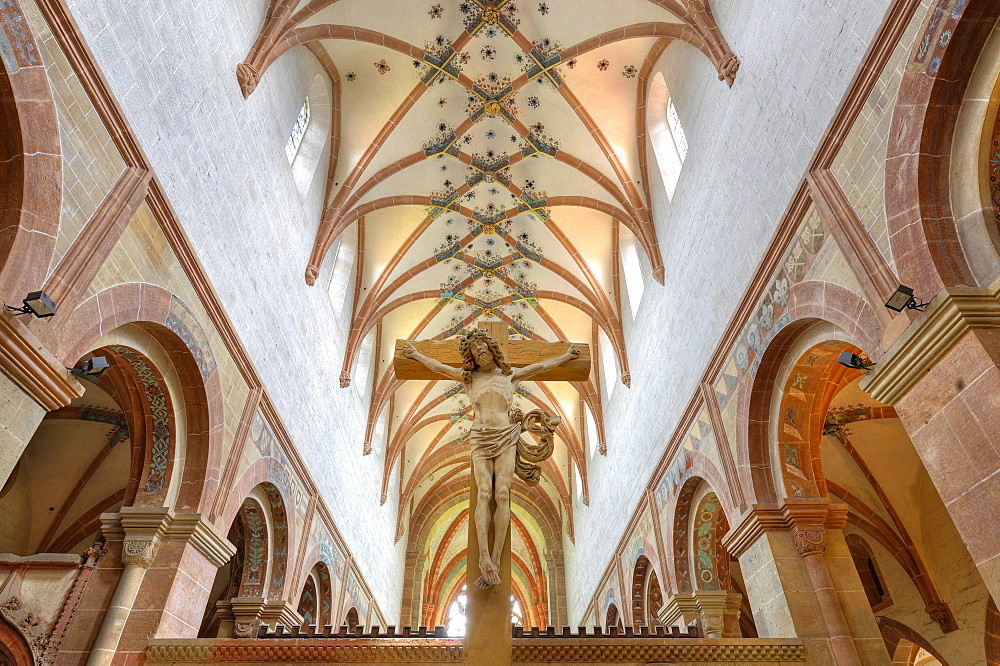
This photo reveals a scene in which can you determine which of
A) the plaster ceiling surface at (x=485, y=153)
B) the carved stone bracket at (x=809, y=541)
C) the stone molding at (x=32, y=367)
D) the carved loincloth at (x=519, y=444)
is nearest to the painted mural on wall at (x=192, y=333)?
the stone molding at (x=32, y=367)

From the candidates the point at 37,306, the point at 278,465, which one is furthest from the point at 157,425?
the point at 37,306

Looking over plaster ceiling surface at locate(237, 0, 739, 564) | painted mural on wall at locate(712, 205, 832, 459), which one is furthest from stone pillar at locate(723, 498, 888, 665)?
plaster ceiling surface at locate(237, 0, 739, 564)

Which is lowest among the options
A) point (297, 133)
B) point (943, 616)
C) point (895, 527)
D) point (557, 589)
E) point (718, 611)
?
point (718, 611)

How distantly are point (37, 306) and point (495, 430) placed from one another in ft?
10.4

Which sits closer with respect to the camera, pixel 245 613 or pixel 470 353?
pixel 470 353

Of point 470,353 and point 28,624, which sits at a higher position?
point 470,353

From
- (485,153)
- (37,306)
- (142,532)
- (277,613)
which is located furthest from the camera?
(485,153)

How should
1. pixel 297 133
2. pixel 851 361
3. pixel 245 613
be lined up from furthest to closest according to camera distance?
pixel 297 133
pixel 245 613
pixel 851 361

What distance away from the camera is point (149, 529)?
712 cm

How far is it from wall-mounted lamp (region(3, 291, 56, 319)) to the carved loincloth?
301cm

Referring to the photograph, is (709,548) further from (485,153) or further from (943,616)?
(485,153)

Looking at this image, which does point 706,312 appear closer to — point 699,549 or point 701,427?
point 701,427

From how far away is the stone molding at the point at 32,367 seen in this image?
4539 millimetres

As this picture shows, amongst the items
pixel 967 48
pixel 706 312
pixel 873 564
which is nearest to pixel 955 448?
pixel 967 48
